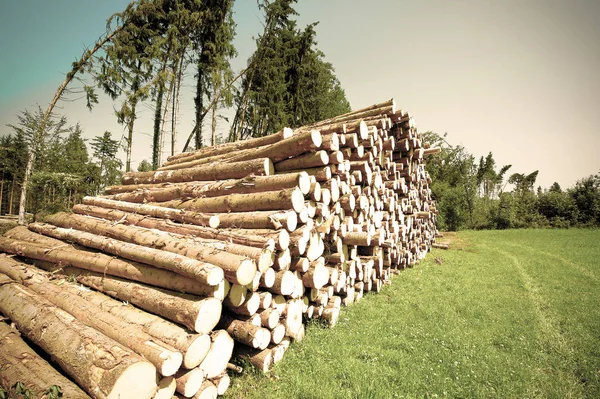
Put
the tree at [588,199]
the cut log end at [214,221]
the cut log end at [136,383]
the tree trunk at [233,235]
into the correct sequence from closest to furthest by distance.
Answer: the cut log end at [136,383] → the tree trunk at [233,235] → the cut log end at [214,221] → the tree at [588,199]

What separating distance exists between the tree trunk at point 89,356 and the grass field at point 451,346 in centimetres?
141

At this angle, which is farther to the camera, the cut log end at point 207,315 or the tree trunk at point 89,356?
the cut log end at point 207,315

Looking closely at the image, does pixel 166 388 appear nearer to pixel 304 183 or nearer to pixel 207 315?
pixel 207 315

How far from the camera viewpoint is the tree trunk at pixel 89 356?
7.62ft

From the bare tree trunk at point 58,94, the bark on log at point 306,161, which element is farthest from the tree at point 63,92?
the bark on log at point 306,161

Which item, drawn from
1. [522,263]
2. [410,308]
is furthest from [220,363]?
[522,263]

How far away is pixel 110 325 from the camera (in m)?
3.04

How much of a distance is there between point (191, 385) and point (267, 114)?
20412 mm

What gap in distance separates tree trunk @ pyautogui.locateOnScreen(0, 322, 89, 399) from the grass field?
5.61ft

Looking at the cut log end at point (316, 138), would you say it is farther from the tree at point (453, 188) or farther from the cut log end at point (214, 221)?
the tree at point (453, 188)

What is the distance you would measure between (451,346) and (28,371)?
5.64 metres

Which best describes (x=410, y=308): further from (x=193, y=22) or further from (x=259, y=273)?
(x=193, y=22)

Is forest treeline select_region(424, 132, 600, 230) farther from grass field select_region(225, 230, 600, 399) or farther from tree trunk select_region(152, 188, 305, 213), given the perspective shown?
tree trunk select_region(152, 188, 305, 213)

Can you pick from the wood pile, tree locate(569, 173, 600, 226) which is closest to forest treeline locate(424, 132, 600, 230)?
tree locate(569, 173, 600, 226)
